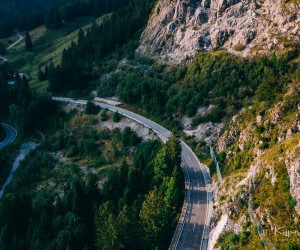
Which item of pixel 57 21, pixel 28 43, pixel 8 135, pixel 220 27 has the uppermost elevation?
pixel 220 27

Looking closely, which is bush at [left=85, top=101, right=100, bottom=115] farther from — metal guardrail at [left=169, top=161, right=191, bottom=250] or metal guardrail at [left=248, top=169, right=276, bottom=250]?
metal guardrail at [left=248, top=169, right=276, bottom=250]

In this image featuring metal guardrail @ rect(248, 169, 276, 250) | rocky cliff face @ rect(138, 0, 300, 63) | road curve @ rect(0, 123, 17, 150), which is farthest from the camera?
road curve @ rect(0, 123, 17, 150)

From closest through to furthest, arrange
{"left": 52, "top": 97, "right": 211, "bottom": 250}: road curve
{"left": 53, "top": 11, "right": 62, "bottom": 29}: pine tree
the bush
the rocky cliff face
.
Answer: {"left": 52, "top": 97, "right": 211, "bottom": 250}: road curve
the rocky cliff face
the bush
{"left": 53, "top": 11, "right": 62, "bottom": 29}: pine tree

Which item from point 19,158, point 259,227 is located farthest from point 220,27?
point 259,227

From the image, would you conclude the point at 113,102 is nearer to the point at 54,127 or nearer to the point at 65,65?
the point at 54,127

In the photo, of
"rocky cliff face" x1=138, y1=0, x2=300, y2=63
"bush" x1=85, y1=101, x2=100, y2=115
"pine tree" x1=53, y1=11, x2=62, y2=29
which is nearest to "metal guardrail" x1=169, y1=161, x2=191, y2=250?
"rocky cliff face" x1=138, y1=0, x2=300, y2=63

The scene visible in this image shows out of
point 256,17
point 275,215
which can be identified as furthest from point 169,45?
point 275,215

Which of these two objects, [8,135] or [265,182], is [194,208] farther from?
[8,135]
